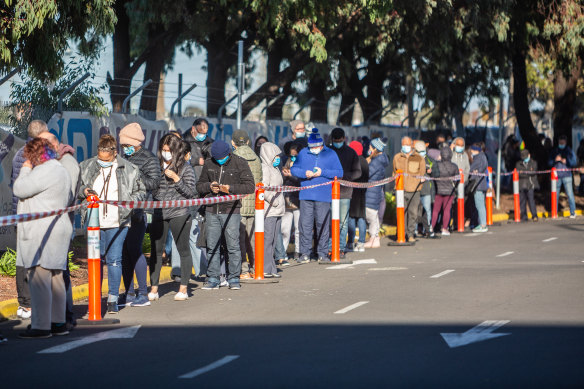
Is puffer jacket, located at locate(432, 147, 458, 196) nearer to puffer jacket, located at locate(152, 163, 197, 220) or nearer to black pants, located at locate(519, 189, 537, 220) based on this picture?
black pants, located at locate(519, 189, 537, 220)

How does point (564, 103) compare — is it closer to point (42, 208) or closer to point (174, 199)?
point (174, 199)

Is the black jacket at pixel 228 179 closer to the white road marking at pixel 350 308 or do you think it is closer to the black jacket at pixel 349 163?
the white road marking at pixel 350 308

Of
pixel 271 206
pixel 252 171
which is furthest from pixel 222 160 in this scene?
pixel 271 206

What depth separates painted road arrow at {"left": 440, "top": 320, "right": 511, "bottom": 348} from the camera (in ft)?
28.2

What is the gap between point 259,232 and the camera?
13320 mm

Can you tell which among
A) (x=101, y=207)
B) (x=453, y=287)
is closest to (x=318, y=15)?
(x=453, y=287)

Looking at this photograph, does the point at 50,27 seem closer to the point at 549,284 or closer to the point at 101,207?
the point at 101,207

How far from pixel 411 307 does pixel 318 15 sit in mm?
11279

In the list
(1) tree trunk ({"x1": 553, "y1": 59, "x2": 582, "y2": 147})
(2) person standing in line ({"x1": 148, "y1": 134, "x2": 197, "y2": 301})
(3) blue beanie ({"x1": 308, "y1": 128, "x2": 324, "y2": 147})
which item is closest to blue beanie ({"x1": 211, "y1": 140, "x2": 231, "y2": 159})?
(2) person standing in line ({"x1": 148, "y1": 134, "x2": 197, "y2": 301})

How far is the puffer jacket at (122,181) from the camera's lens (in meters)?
10.7

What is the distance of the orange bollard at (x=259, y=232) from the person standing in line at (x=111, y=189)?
8.63 ft

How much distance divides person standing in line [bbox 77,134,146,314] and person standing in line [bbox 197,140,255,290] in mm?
1731

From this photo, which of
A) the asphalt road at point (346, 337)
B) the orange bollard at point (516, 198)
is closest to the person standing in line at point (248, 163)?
the asphalt road at point (346, 337)

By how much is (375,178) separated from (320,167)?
2.73 meters
